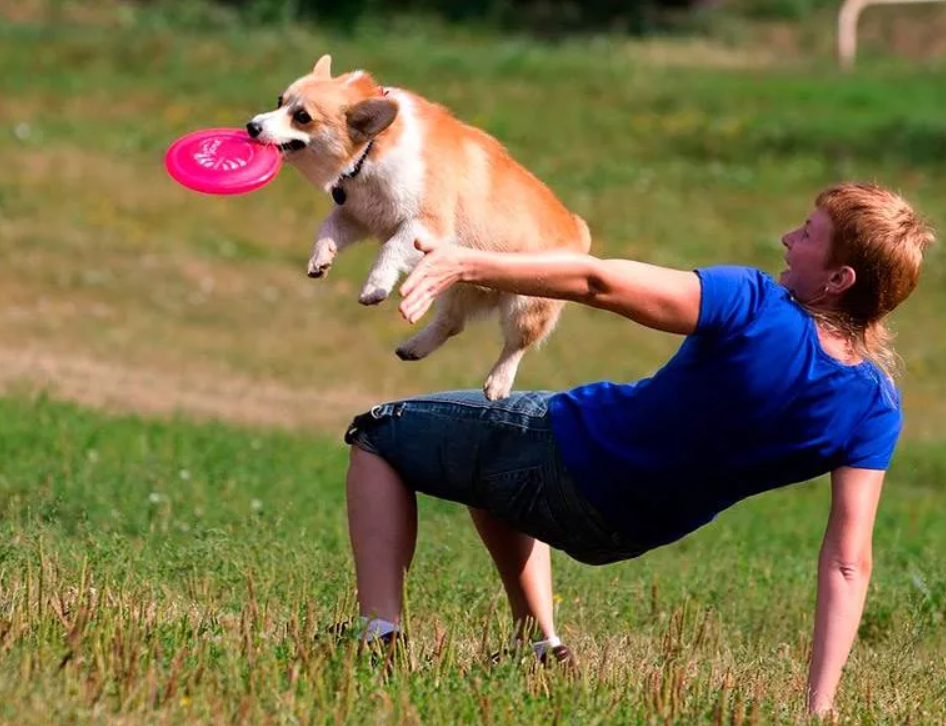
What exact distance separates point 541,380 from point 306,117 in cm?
904

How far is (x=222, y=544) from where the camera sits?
22.0ft

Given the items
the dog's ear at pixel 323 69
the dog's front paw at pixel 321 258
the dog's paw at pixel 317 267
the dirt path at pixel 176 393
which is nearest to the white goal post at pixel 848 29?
the dirt path at pixel 176 393

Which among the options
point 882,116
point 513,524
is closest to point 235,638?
point 513,524

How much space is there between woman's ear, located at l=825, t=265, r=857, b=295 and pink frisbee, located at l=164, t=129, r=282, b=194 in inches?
71.6

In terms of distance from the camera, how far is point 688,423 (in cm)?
485

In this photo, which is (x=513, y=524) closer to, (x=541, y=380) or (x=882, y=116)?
(x=541, y=380)

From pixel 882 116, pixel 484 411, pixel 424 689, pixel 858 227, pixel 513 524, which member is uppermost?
pixel 882 116

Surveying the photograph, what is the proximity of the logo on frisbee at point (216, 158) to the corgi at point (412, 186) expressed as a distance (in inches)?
3.9

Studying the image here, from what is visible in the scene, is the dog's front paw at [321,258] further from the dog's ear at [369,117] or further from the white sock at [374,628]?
the white sock at [374,628]

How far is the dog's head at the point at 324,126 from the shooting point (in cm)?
570

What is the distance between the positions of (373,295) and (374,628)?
1057 mm

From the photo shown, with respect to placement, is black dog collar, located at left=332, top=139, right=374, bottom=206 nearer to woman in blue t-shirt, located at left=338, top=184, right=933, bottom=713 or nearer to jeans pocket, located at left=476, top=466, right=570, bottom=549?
woman in blue t-shirt, located at left=338, top=184, right=933, bottom=713

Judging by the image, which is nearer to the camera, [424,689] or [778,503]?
[424,689]

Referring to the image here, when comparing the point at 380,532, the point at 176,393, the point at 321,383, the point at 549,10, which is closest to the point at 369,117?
the point at 380,532
